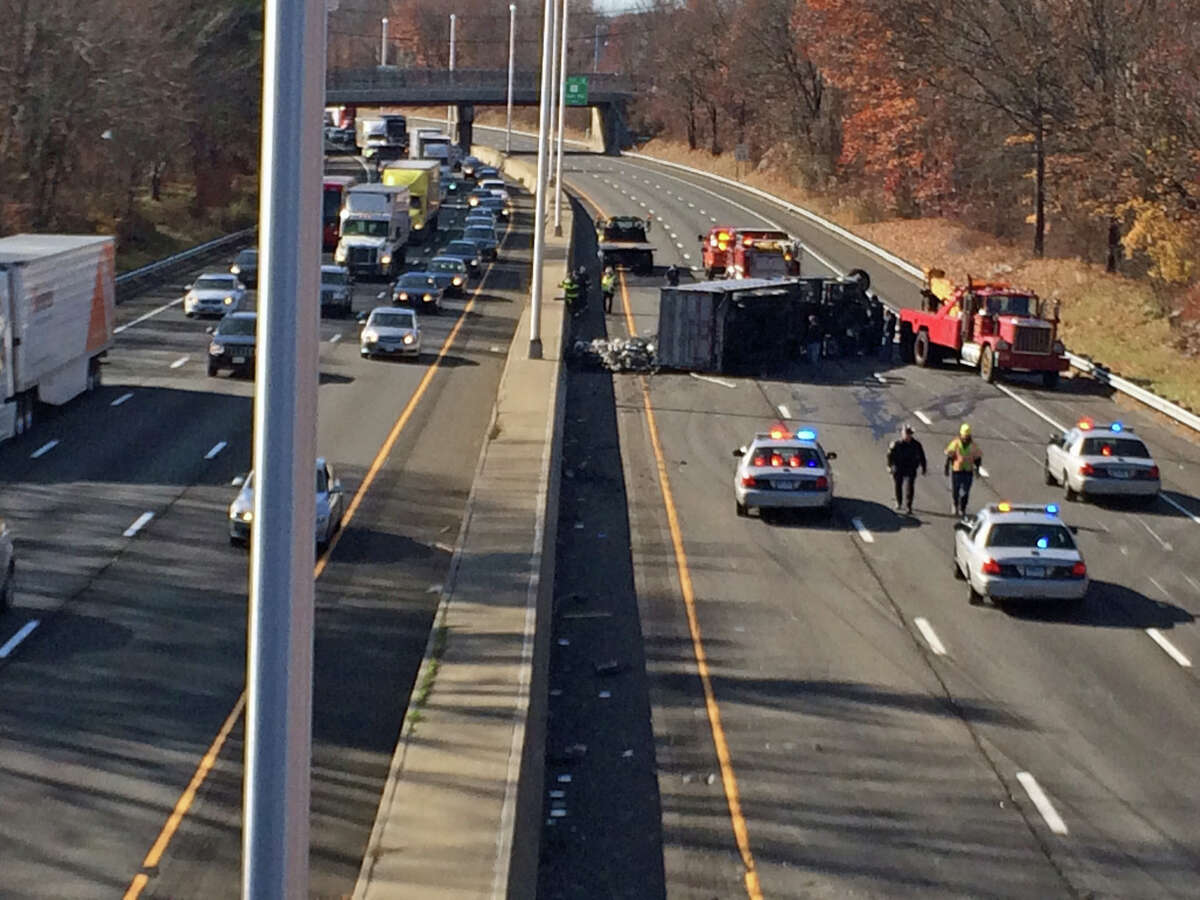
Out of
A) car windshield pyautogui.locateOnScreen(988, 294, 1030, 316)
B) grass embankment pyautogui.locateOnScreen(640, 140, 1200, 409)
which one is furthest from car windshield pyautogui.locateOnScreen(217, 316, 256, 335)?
grass embankment pyautogui.locateOnScreen(640, 140, 1200, 409)

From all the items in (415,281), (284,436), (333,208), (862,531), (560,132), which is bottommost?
(862,531)

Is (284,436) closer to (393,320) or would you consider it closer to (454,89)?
(393,320)

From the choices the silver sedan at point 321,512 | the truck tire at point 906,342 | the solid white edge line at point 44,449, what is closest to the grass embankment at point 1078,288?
the truck tire at point 906,342

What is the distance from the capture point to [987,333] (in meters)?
45.2

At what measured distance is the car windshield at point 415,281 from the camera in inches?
2254

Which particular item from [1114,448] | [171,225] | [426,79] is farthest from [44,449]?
[426,79]

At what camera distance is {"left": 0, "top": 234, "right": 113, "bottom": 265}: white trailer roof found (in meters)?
33.4

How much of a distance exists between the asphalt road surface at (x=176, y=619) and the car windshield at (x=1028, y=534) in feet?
24.6

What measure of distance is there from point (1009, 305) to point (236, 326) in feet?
62.2

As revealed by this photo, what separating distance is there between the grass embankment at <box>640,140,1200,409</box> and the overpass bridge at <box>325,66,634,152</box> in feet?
132

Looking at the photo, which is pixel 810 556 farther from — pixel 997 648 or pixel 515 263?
pixel 515 263

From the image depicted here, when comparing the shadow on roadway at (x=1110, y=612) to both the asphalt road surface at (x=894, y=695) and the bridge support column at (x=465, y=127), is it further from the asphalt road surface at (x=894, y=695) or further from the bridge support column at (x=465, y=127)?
the bridge support column at (x=465, y=127)

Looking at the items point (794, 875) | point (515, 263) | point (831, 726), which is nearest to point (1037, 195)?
point (515, 263)

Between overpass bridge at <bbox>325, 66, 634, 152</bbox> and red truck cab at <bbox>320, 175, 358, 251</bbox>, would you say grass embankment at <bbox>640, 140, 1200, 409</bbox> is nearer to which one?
red truck cab at <bbox>320, 175, 358, 251</bbox>
